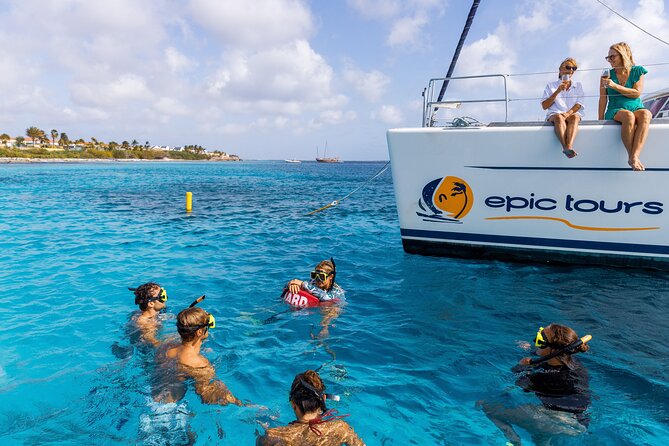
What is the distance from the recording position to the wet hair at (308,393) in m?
3.03

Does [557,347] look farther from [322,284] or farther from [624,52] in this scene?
[624,52]

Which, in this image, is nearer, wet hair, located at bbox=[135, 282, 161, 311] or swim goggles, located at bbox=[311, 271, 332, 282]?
wet hair, located at bbox=[135, 282, 161, 311]

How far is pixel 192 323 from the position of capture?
4.14 meters

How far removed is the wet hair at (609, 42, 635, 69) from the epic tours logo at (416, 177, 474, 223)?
3.21 m

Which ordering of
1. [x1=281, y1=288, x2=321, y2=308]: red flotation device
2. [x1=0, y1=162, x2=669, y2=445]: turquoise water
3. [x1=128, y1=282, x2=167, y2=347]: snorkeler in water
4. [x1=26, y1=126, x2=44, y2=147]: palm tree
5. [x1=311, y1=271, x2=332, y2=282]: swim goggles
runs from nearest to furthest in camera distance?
[x1=0, y1=162, x2=669, y2=445]: turquoise water
[x1=128, y1=282, x2=167, y2=347]: snorkeler in water
[x1=311, y1=271, x2=332, y2=282]: swim goggles
[x1=281, y1=288, x2=321, y2=308]: red flotation device
[x1=26, y1=126, x2=44, y2=147]: palm tree

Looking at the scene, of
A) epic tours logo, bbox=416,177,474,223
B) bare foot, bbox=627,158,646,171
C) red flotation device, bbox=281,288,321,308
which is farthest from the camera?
epic tours logo, bbox=416,177,474,223

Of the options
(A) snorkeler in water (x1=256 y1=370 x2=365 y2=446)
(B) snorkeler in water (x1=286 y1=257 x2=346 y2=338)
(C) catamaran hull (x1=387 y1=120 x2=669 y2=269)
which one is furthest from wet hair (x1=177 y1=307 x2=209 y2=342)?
(C) catamaran hull (x1=387 y1=120 x2=669 y2=269)

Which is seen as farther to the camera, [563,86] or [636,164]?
[563,86]

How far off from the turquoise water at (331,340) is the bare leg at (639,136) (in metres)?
2.13

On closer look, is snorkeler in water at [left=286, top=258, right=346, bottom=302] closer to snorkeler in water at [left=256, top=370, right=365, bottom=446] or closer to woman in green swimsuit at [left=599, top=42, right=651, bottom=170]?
snorkeler in water at [left=256, top=370, right=365, bottom=446]

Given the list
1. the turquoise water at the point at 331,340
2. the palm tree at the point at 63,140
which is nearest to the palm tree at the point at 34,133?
the palm tree at the point at 63,140

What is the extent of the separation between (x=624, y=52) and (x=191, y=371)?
26.6ft

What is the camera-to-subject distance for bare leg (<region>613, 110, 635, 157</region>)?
22.2ft

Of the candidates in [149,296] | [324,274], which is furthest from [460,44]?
[149,296]
